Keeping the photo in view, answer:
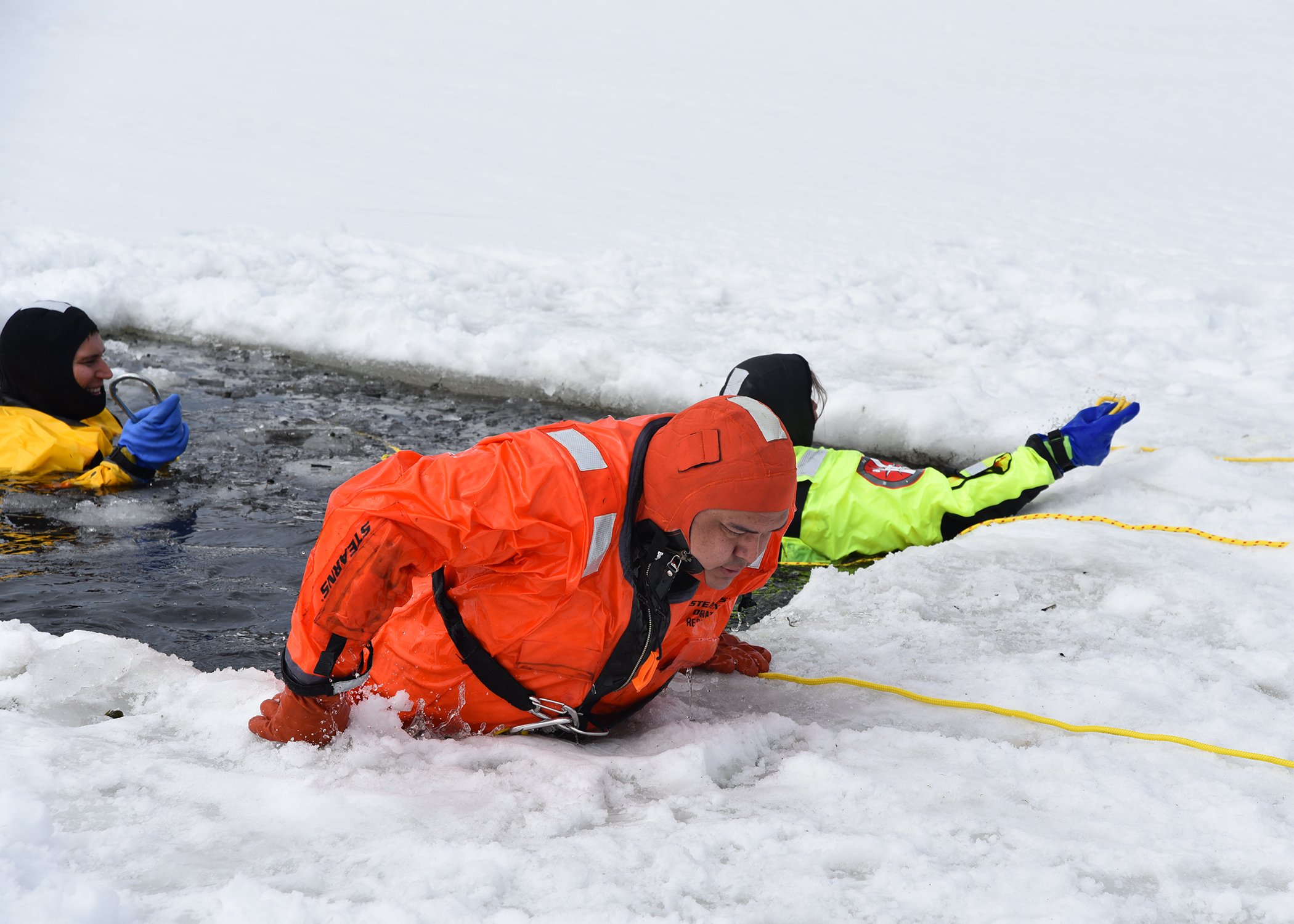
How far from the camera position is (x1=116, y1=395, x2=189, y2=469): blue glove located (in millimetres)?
4926

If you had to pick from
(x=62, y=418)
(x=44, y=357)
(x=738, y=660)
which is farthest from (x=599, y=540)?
(x=62, y=418)

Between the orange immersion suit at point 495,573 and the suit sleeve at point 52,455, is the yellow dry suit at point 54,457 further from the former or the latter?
the orange immersion suit at point 495,573

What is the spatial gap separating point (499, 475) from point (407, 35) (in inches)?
809

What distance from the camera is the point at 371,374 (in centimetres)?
734

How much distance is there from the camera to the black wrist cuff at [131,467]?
5.01 m

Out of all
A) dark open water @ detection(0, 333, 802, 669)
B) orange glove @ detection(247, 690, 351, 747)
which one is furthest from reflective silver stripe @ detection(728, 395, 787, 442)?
dark open water @ detection(0, 333, 802, 669)

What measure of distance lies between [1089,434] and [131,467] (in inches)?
173

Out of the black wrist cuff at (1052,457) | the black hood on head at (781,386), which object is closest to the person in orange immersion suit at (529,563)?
the black hood on head at (781,386)

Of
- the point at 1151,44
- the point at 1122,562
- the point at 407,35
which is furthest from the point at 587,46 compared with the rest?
the point at 1122,562

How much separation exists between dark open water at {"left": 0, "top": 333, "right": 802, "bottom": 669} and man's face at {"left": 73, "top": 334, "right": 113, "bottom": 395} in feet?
1.79

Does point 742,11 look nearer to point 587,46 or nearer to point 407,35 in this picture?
point 587,46

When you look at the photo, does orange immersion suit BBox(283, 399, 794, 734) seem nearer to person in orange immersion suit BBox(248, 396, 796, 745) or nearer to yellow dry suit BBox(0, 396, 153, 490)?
person in orange immersion suit BBox(248, 396, 796, 745)

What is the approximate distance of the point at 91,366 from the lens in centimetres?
521

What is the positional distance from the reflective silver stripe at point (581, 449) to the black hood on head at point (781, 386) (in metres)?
2.20
